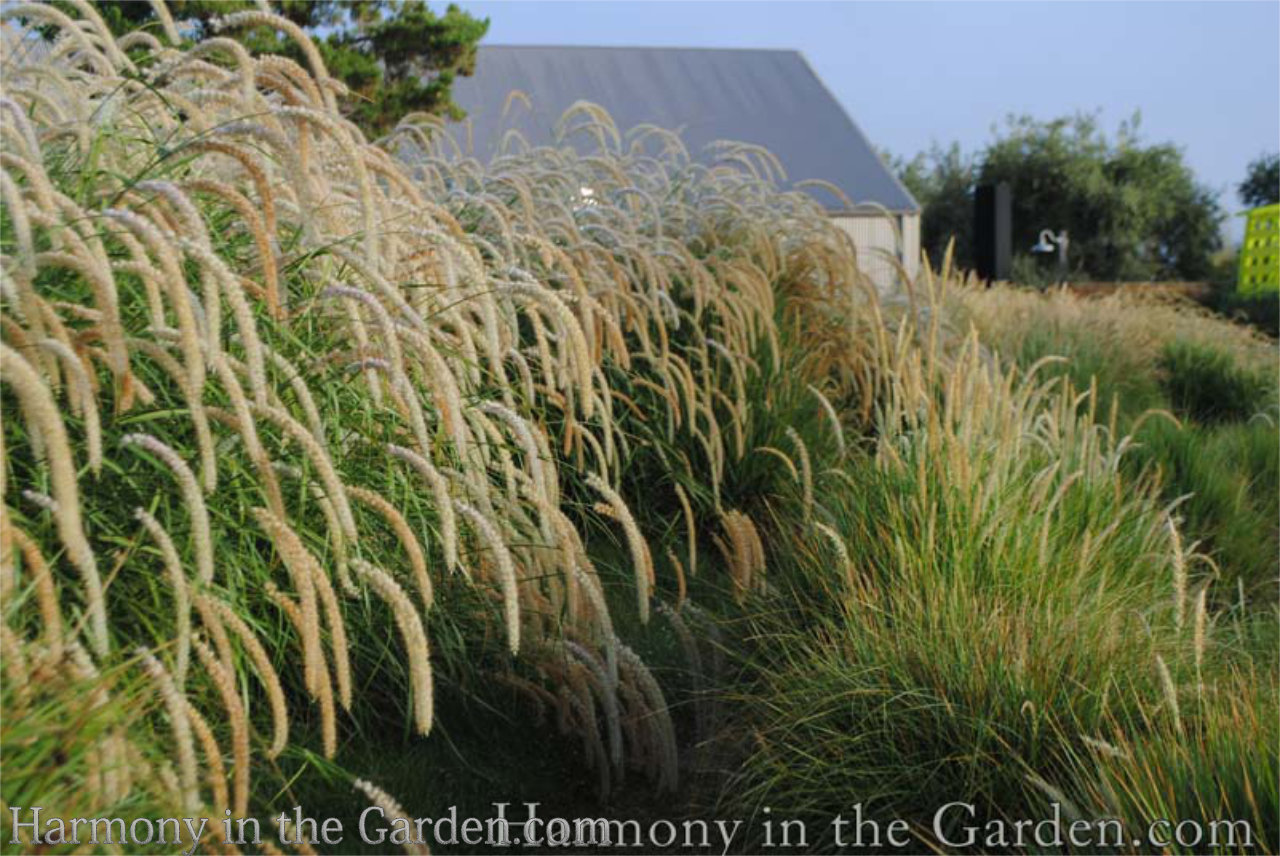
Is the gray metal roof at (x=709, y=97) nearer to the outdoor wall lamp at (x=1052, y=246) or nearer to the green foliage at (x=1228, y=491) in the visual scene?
the outdoor wall lamp at (x=1052, y=246)

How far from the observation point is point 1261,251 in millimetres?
17141

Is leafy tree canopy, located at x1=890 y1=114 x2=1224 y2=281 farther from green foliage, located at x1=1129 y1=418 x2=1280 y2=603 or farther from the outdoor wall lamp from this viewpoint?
green foliage, located at x1=1129 y1=418 x2=1280 y2=603

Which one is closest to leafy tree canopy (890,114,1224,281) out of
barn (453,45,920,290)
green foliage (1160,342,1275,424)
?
barn (453,45,920,290)

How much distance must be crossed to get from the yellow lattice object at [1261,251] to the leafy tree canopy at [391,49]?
34.1 feet

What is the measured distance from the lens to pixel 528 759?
297 centimetres

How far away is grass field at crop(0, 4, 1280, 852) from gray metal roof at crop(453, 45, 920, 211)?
26798 mm

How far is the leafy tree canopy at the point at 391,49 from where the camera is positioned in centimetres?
1686

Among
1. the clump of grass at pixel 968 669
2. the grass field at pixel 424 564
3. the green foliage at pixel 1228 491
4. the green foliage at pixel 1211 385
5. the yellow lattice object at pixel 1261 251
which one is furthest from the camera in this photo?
the yellow lattice object at pixel 1261 251

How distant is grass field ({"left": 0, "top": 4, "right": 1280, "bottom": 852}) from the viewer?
1853mm

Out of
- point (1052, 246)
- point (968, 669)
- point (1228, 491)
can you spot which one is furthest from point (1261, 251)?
point (968, 669)

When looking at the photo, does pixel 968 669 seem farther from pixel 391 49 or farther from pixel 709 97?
pixel 709 97

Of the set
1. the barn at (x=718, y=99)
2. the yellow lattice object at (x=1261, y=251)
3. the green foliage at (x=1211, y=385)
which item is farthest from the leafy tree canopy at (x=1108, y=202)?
the green foliage at (x=1211, y=385)

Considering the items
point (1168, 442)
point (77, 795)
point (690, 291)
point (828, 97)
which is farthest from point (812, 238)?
point (828, 97)

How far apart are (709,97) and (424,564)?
31895mm
